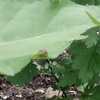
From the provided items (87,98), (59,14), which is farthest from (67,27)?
(87,98)

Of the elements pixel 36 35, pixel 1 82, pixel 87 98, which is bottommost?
pixel 1 82

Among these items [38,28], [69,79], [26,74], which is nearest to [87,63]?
[69,79]

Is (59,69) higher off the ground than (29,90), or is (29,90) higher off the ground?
(59,69)

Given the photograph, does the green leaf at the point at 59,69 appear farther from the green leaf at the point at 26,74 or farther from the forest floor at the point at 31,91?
the forest floor at the point at 31,91

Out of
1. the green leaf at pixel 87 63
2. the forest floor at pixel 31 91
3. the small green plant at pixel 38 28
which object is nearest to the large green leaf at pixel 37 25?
the small green plant at pixel 38 28

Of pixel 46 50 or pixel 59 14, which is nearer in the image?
pixel 46 50

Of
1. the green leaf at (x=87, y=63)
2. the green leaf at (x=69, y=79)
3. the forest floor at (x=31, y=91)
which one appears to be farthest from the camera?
the forest floor at (x=31, y=91)

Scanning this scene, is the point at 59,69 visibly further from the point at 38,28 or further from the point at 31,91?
the point at 38,28

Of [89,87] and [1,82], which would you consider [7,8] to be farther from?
[1,82]

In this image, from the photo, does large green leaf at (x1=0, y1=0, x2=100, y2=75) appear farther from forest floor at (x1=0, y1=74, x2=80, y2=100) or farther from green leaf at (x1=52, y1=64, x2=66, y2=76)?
forest floor at (x1=0, y1=74, x2=80, y2=100)
